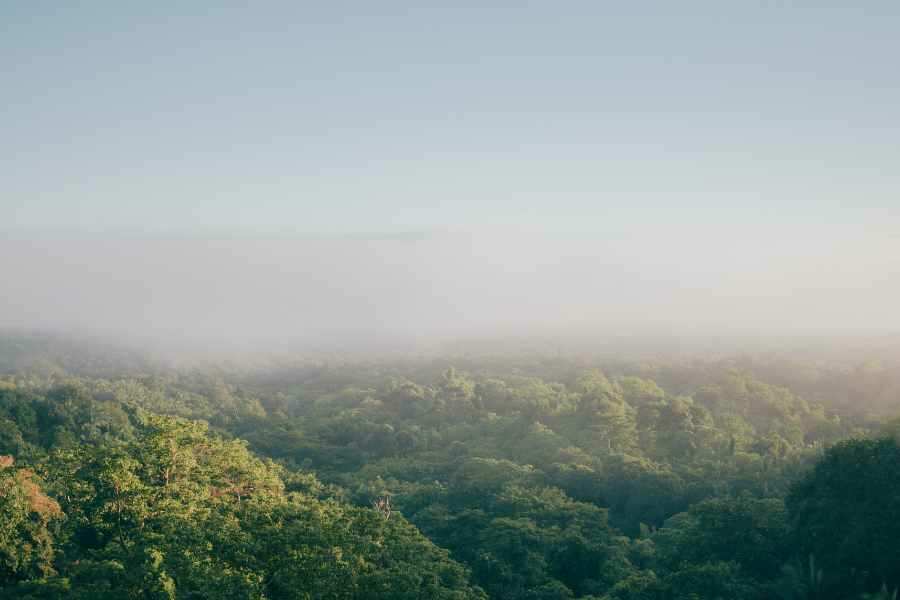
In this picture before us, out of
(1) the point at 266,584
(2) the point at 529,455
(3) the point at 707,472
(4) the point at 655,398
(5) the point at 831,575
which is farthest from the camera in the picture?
(4) the point at 655,398

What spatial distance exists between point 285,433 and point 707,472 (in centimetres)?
5222

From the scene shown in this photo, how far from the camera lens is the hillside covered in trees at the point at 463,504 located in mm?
31000

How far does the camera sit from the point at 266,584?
30.0 meters

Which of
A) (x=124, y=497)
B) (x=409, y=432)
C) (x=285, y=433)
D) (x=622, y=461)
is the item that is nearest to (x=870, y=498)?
(x=622, y=461)

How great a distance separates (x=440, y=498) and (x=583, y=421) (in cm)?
3747

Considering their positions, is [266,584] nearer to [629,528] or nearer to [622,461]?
[629,528]

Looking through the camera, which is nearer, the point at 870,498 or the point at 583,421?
the point at 870,498

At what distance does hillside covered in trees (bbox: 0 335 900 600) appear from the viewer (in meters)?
31.0

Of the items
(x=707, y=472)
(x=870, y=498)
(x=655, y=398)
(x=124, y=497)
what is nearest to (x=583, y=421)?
(x=655, y=398)

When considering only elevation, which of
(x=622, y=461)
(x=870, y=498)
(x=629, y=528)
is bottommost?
(x=629, y=528)

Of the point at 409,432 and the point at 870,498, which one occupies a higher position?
the point at 870,498

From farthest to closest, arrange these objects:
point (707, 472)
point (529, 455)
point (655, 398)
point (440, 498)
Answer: point (655, 398)
point (529, 455)
point (707, 472)
point (440, 498)

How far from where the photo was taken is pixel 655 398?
102 m

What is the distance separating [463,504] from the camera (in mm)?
60750
